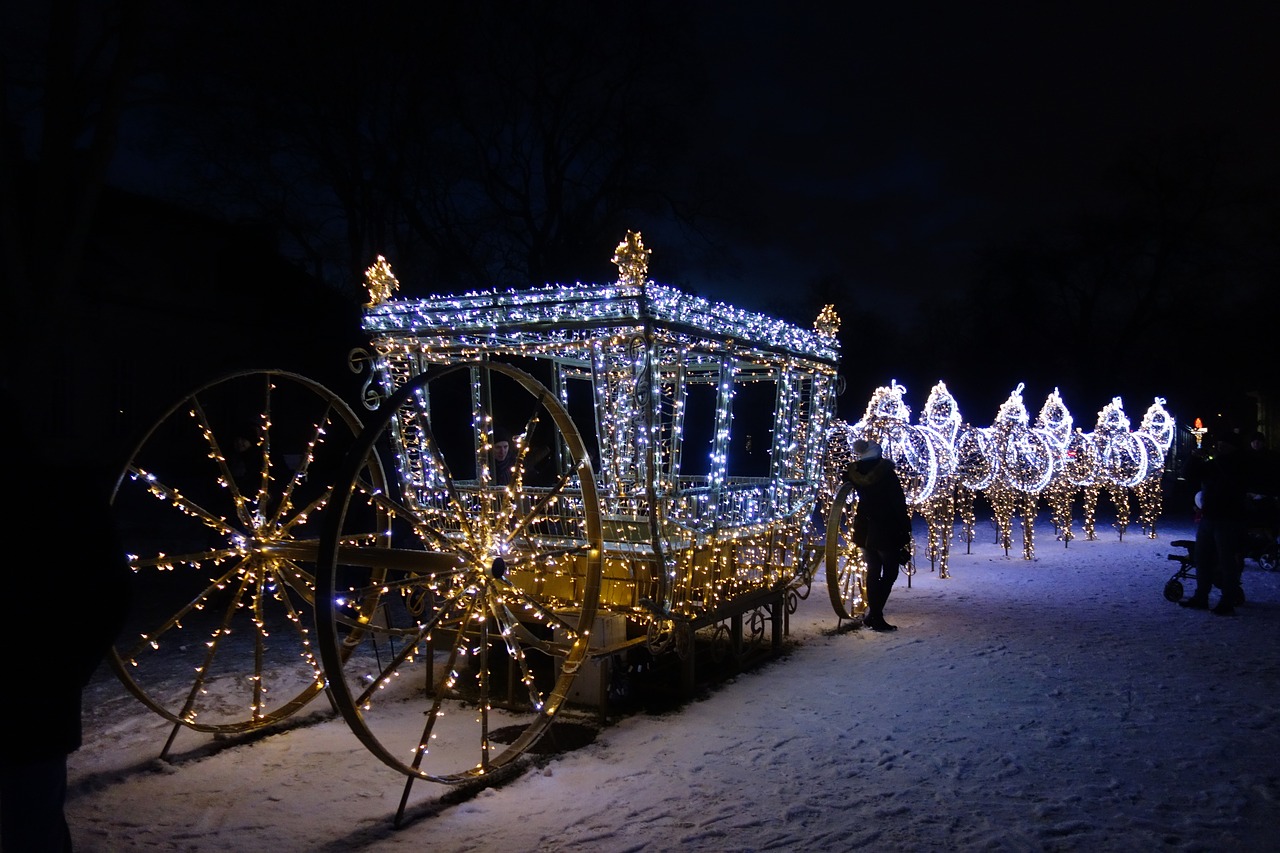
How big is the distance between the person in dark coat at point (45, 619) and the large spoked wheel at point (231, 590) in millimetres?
2179

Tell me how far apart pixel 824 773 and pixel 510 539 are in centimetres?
212

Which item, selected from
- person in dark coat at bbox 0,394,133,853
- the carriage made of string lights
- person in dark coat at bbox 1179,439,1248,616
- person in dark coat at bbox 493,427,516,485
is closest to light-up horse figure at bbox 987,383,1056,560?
person in dark coat at bbox 1179,439,1248,616

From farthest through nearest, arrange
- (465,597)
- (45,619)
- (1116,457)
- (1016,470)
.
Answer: (1116,457), (1016,470), (465,597), (45,619)

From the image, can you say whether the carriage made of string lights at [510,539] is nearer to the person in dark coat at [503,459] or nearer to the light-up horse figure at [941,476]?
the person in dark coat at [503,459]

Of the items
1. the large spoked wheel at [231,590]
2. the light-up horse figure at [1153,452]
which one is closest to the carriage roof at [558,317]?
the large spoked wheel at [231,590]

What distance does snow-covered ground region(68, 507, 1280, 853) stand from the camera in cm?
434

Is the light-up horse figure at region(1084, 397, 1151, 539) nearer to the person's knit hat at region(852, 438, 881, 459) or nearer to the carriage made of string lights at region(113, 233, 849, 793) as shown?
the person's knit hat at region(852, 438, 881, 459)

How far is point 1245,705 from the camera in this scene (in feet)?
21.5

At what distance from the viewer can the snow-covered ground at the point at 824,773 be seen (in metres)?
4.34

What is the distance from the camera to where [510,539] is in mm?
5250

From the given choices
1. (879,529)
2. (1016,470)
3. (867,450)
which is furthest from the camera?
(1016,470)

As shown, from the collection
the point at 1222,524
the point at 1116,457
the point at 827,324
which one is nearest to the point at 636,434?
the point at 827,324

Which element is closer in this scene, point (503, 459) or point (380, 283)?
point (380, 283)

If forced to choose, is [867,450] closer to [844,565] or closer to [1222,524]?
[844,565]
